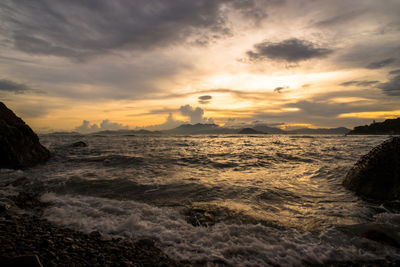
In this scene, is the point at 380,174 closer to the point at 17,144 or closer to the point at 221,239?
the point at 221,239

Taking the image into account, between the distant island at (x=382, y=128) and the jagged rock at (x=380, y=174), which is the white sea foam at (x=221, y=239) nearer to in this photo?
the jagged rock at (x=380, y=174)

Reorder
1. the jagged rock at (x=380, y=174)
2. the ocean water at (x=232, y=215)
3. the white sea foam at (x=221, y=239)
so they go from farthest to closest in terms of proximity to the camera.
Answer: the jagged rock at (x=380, y=174) → the ocean water at (x=232, y=215) → the white sea foam at (x=221, y=239)

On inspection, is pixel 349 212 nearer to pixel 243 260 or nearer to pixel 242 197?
pixel 242 197

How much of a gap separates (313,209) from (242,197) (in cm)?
201

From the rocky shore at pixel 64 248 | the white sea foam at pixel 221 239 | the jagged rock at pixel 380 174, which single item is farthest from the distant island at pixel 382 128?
the rocky shore at pixel 64 248

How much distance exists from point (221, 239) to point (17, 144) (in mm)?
12815

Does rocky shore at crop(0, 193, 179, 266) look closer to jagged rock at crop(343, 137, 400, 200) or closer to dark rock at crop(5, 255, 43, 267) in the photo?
dark rock at crop(5, 255, 43, 267)

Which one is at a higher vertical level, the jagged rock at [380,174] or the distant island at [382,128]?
the distant island at [382,128]

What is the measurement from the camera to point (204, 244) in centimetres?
362

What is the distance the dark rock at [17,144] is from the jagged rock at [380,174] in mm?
15494

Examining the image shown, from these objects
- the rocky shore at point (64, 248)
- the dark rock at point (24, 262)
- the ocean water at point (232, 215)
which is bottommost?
the ocean water at point (232, 215)

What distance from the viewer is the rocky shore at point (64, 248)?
2877 millimetres

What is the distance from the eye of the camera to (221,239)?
378 cm

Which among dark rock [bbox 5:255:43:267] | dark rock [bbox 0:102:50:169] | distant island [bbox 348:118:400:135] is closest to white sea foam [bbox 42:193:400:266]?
dark rock [bbox 5:255:43:267]
